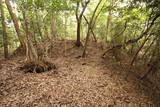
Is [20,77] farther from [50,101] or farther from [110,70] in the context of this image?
[110,70]

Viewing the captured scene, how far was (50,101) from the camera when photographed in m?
2.84

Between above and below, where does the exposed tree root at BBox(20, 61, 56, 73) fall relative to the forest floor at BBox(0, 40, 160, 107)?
above

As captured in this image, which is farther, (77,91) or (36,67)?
(36,67)

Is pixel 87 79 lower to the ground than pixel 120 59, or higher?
lower

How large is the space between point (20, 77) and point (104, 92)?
3.89 metres

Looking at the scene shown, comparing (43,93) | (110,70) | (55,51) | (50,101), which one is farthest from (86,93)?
(55,51)

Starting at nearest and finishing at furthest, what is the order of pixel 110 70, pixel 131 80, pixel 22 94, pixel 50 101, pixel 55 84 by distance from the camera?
pixel 50 101 → pixel 22 94 → pixel 55 84 → pixel 131 80 → pixel 110 70

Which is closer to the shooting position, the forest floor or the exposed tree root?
the forest floor

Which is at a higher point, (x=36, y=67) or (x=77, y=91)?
(x=36, y=67)

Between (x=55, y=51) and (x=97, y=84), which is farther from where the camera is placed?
(x=55, y=51)

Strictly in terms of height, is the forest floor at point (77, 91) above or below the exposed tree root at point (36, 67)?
below

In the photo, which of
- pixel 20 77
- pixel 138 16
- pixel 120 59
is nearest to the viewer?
pixel 20 77

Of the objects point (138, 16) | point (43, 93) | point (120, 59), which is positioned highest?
point (138, 16)

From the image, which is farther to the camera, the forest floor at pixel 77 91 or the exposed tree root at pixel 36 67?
the exposed tree root at pixel 36 67
